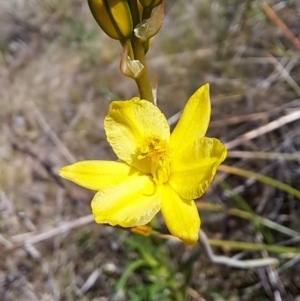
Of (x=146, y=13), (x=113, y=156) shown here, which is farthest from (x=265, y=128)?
(x=146, y=13)

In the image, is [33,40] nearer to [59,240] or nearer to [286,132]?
[59,240]

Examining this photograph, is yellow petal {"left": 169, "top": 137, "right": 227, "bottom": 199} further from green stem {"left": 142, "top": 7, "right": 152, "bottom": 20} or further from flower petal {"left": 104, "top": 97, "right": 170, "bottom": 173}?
green stem {"left": 142, "top": 7, "right": 152, "bottom": 20}

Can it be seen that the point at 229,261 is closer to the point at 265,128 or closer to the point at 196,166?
the point at 196,166

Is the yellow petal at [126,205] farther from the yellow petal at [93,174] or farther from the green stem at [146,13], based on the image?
the green stem at [146,13]

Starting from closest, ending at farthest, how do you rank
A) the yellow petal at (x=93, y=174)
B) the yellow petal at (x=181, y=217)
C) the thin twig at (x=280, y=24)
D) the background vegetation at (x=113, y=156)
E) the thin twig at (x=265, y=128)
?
the yellow petal at (x=181, y=217), the yellow petal at (x=93, y=174), the background vegetation at (x=113, y=156), the thin twig at (x=265, y=128), the thin twig at (x=280, y=24)

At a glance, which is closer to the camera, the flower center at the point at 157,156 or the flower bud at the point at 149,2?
the flower bud at the point at 149,2

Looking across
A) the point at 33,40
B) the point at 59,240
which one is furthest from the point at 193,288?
the point at 33,40

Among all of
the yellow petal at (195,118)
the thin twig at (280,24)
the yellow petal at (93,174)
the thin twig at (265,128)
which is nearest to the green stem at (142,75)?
the yellow petal at (195,118)

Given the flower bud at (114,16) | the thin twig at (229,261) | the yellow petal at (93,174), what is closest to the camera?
the flower bud at (114,16)
